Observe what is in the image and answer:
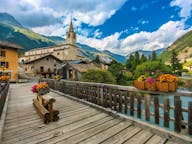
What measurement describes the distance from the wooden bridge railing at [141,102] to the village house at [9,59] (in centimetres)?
2780

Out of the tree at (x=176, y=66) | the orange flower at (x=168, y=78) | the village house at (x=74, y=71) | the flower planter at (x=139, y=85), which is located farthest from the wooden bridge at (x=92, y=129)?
the tree at (x=176, y=66)

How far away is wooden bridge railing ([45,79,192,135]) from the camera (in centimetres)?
268

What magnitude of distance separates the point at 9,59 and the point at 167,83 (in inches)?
1333

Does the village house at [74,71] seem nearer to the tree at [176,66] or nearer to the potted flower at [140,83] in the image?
the potted flower at [140,83]

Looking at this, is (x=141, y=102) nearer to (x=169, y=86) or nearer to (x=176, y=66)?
(x=169, y=86)

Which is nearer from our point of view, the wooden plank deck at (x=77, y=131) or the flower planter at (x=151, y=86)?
the wooden plank deck at (x=77, y=131)

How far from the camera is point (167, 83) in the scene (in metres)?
2.75

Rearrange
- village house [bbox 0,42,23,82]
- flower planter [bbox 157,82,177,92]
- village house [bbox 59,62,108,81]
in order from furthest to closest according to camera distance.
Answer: village house [bbox 59,62,108,81] < village house [bbox 0,42,23,82] < flower planter [bbox 157,82,177,92]

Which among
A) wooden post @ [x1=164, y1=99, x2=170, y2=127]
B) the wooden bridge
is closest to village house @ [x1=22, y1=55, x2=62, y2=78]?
the wooden bridge

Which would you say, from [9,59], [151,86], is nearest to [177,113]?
[151,86]

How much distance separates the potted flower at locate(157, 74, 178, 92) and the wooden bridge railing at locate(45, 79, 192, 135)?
0.35 feet

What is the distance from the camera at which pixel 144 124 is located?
10.2ft

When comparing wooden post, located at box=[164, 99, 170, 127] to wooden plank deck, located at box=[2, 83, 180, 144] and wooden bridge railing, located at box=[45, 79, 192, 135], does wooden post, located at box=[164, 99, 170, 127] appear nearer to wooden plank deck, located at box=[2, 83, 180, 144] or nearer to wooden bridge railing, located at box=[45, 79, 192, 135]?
wooden bridge railing, located at box=[45, 79, 192, 135]

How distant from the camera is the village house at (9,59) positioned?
92.3 feet
